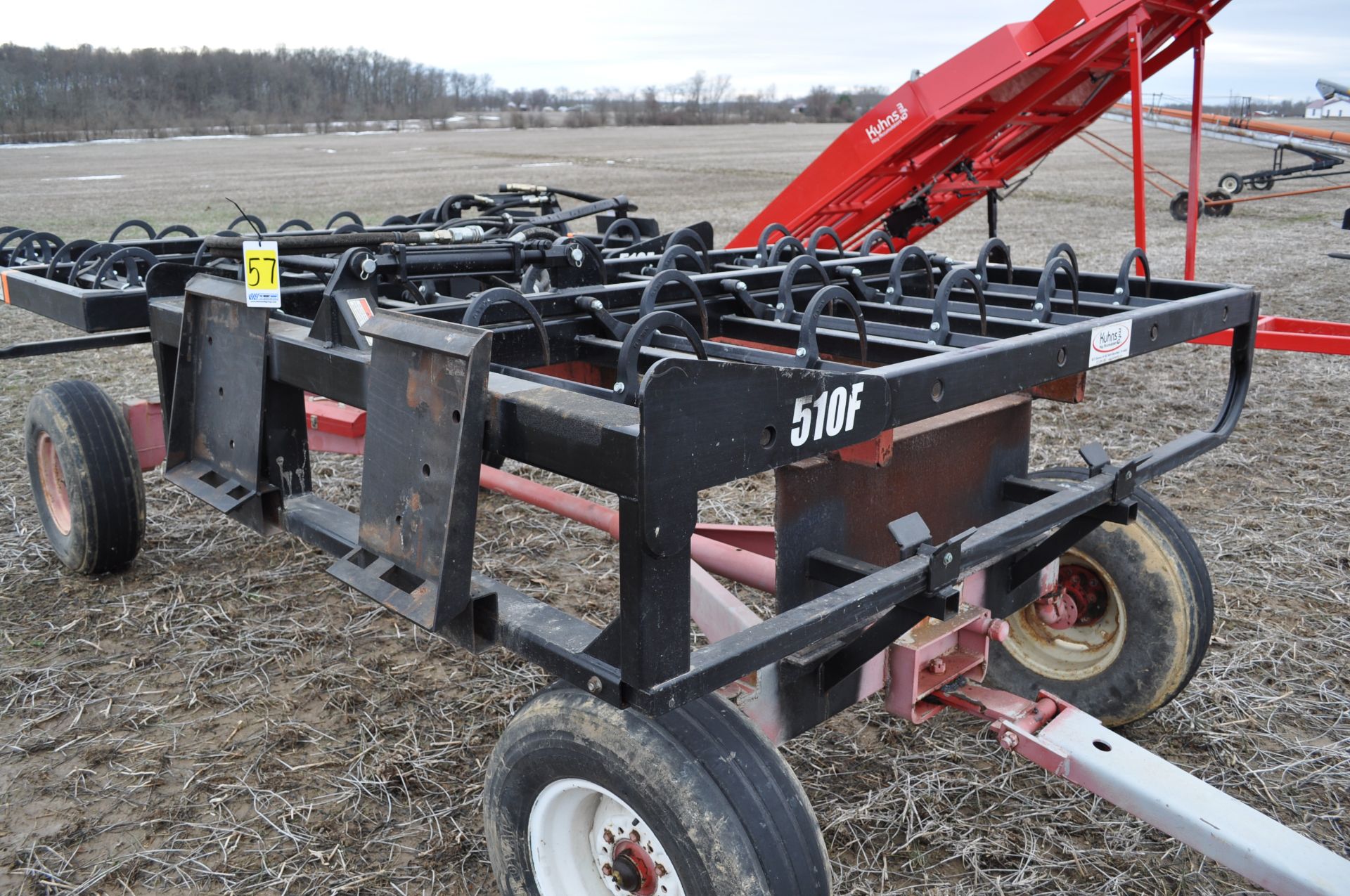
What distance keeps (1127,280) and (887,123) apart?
3.85 m

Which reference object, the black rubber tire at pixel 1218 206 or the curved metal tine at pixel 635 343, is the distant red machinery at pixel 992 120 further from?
the black rubber tire at pixel 1218 206

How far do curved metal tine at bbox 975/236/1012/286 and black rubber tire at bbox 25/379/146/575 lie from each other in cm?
319

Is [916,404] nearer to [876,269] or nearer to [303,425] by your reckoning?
[303,425]

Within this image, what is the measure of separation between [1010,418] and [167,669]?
2953 mm

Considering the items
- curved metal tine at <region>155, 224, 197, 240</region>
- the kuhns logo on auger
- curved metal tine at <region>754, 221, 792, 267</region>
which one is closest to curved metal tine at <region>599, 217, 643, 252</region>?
curved metal tine at <region>754, 221, 792, 267</region>

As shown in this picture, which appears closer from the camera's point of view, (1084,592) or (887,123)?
Answer: (1084,592)

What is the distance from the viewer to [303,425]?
9.50 ft

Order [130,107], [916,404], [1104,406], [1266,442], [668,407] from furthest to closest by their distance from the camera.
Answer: [130,107]
[1104,406]
[1266,442]
[916,404]
[668,407]

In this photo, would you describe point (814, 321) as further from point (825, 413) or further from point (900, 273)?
point (900, 273)

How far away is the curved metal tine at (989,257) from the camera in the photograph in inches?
127

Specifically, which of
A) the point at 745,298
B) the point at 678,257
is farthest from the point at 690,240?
the point at 745,298

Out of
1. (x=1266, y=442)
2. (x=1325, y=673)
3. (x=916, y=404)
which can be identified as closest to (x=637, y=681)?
(x=916, y=404)

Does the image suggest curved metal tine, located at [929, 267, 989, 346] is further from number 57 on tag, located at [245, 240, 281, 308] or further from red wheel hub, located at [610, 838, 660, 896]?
number 57 on tag, located at [245, 240, 281, 308]

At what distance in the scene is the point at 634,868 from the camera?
2084mm
